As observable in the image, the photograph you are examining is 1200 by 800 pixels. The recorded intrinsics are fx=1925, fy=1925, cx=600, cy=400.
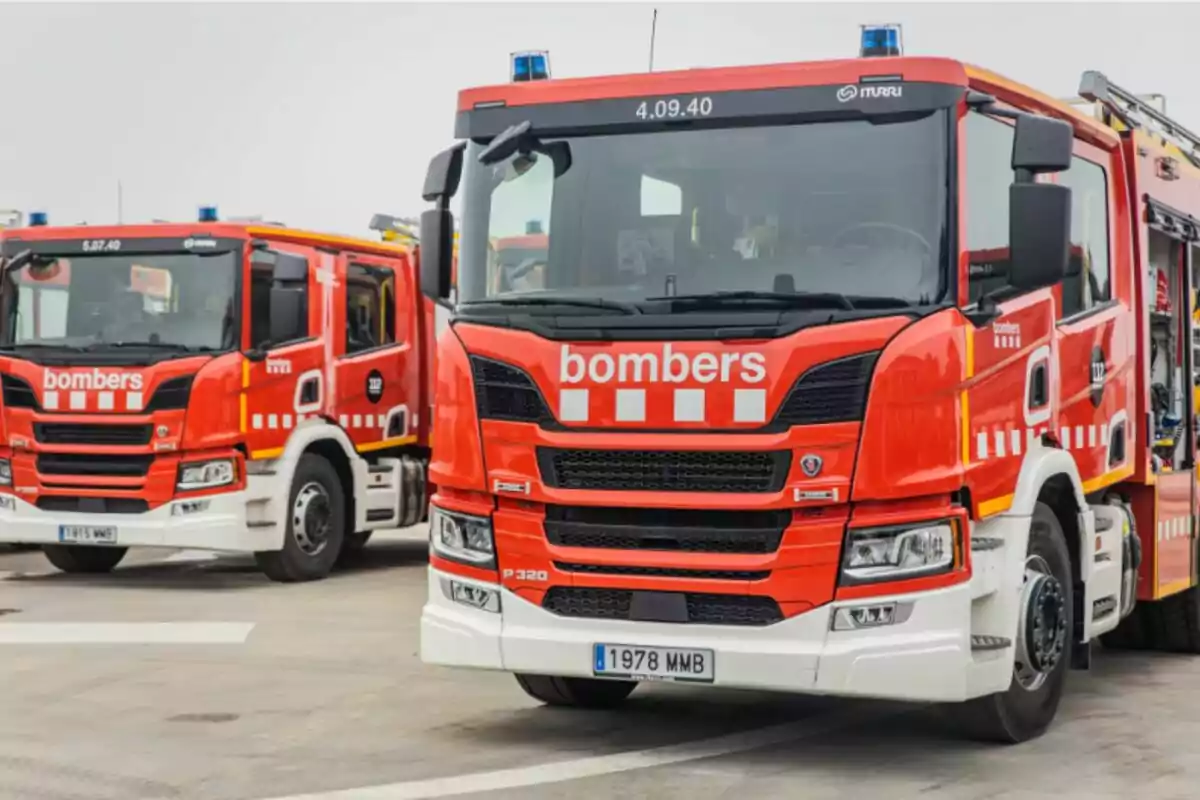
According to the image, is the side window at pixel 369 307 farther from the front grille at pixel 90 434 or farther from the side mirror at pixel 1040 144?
the side mirror at pixel 1040 144

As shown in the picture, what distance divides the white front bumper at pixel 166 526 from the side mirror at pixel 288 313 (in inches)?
47.0

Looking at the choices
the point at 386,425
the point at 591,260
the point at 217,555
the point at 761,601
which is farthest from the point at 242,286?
the point at 761,601

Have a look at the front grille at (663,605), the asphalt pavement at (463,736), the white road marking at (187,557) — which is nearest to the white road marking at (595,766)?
the asphalt pavement at (463,736)

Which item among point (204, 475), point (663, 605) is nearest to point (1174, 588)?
point (663, 605)

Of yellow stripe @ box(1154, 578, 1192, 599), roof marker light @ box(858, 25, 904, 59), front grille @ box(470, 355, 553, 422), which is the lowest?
yellow stripe @ box(1154, 578, 1192, 599)

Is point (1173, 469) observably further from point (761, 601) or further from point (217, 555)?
point (217, 555)

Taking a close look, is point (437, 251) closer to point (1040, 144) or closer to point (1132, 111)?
point (1040, 144)

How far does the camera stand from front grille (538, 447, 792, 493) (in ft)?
23.0

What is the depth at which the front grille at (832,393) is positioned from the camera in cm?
691

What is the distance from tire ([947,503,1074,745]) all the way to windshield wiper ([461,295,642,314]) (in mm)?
1867

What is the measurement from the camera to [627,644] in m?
7.24

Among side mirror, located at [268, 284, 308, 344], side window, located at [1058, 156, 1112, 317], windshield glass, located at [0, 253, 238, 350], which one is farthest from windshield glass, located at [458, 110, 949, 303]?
windshield glass, located at [0, 253, 238, 350]

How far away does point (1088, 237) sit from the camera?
28.6 ft

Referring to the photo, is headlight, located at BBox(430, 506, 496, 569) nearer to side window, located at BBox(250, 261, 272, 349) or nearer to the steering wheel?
the steering wheel
